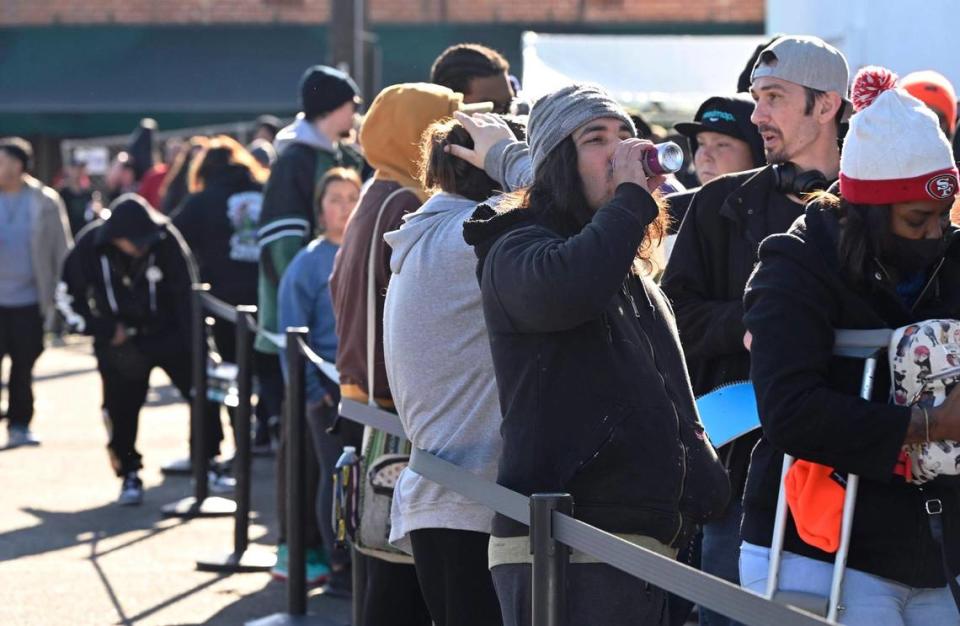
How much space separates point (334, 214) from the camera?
8039 millimetres

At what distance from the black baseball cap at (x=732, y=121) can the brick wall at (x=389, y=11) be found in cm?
2142

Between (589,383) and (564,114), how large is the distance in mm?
616

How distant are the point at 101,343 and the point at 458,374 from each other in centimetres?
640

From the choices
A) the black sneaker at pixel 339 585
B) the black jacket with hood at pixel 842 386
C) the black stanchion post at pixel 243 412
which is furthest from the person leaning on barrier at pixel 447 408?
the black stanchion post at pixel 243 412

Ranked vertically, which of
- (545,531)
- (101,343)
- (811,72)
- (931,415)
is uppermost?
(811,72)

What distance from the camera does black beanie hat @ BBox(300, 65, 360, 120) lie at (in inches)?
349

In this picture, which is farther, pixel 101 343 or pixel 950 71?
pixel 101 343

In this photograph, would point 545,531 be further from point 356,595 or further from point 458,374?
point 356,595

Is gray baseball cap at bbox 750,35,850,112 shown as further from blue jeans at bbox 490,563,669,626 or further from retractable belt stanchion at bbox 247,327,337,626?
retractable belt stanchion at bbox 247,327,337,626

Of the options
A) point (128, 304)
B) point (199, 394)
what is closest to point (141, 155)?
point (128, 304)

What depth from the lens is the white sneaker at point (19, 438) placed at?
1265cm

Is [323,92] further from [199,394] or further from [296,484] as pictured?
[296,484]

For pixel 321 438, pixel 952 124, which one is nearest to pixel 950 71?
pixel 952 124

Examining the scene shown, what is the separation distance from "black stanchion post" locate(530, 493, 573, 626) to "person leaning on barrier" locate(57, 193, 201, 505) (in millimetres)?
6972
